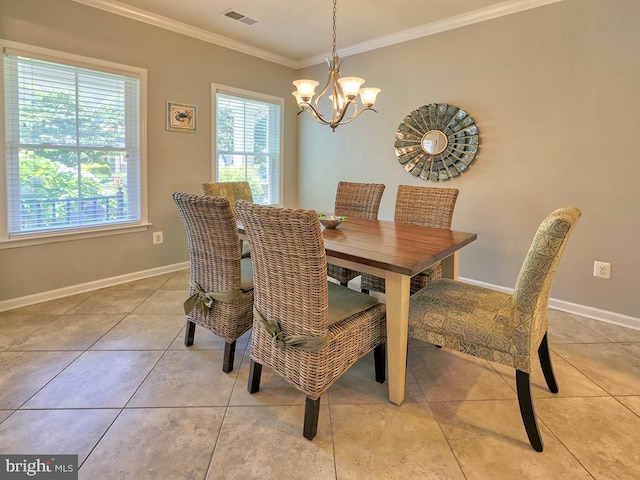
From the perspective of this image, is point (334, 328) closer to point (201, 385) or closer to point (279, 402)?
point (279, 402)

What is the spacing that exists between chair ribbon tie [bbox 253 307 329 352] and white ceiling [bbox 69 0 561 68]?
8.83ft

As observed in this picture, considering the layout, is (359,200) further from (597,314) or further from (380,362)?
(597,314)

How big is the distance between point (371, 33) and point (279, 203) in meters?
2.24

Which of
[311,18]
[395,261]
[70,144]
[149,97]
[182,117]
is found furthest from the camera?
[182,117]

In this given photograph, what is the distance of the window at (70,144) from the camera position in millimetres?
2775

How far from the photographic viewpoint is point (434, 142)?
140 inches

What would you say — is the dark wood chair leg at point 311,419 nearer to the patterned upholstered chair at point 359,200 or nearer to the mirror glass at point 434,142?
the patterned upholstered chair at point 359,200

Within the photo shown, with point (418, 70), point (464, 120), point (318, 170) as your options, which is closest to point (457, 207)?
point (464, 120)

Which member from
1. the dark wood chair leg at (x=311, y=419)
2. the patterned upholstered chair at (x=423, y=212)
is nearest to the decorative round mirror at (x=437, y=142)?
the patterned upholstered chair at (x=423, y=212)

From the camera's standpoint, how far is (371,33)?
3.71 meters

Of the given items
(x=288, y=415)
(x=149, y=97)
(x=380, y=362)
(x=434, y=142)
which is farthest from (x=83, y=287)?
(x=434, y=142)

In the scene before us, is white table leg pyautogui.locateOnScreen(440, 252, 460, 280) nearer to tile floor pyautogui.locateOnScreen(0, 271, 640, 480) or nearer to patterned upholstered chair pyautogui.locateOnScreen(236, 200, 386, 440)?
tile floor pyautogui.locateOnScreen(0, 271, 640, 480)

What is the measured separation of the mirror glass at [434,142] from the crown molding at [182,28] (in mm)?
2150

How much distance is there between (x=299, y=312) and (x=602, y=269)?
260 centimetres
